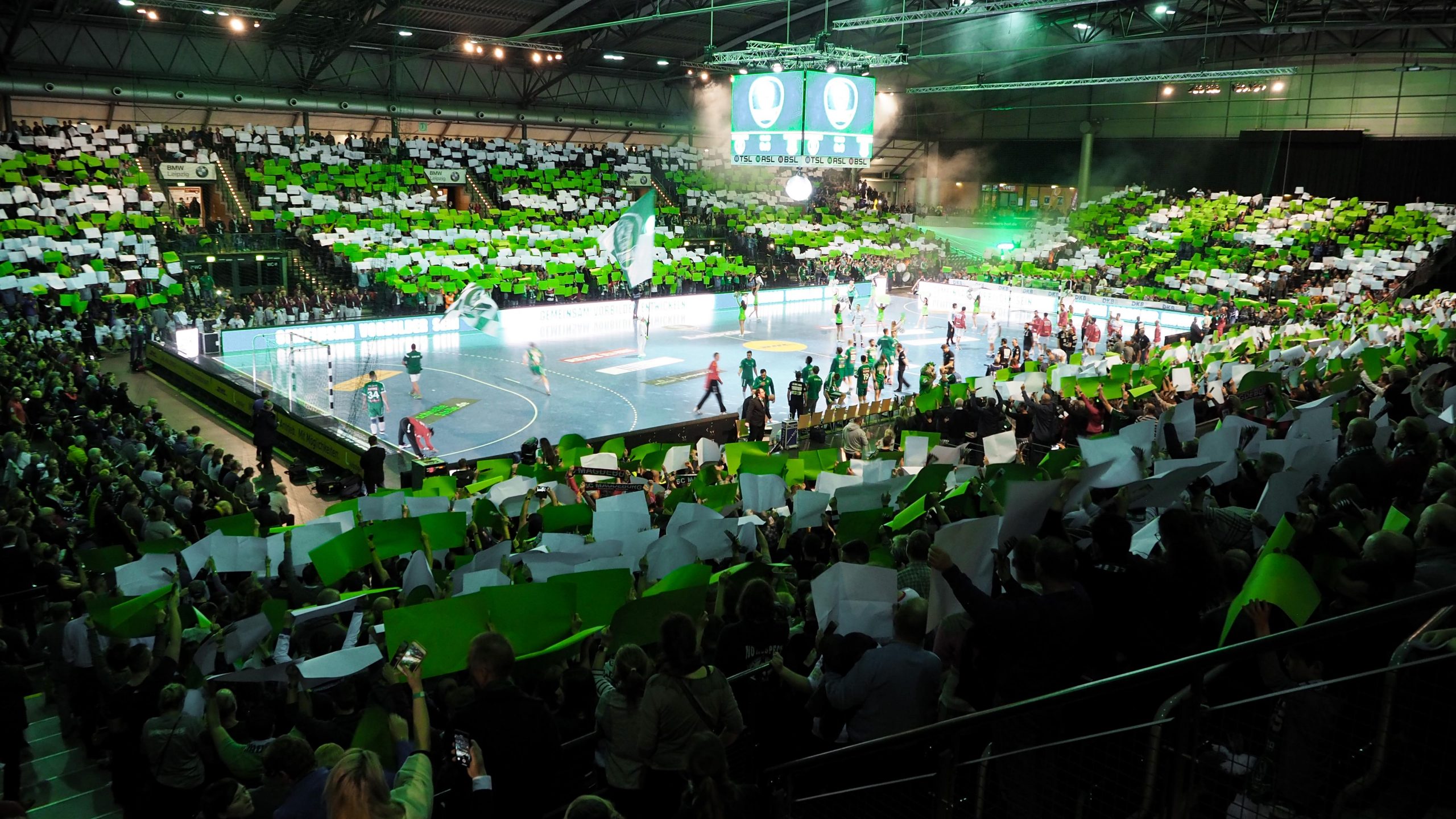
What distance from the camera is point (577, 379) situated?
2270cm

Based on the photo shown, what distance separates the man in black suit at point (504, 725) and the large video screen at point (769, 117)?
20.3m

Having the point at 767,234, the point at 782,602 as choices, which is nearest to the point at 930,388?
the point at 782,602

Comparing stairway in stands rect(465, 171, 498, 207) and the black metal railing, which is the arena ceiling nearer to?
stairway in stands rect(465, 171, 498, 207)

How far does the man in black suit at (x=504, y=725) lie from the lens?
3.42m

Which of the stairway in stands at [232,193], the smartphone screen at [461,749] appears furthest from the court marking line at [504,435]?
the stairway in stands at [232,193]

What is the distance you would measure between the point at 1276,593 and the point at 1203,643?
1.38 feet

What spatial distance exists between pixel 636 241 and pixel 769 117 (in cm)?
530

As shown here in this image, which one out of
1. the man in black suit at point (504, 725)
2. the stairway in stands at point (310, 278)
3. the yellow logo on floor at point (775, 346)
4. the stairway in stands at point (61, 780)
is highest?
the stairway in stands at point (310, 278)

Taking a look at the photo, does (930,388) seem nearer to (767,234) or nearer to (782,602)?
(782,602)

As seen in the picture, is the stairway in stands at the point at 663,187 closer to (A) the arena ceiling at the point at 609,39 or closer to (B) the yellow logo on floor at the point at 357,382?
(A) the arena ceiling at the point at 609,39

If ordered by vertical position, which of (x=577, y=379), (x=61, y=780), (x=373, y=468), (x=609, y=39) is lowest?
(x=61, y=780)

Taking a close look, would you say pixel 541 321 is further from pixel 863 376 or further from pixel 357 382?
pixel 863 376

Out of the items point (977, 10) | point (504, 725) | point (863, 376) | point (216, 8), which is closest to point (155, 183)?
point (216, 8)

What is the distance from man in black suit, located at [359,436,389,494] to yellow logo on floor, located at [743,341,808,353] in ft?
46.2
